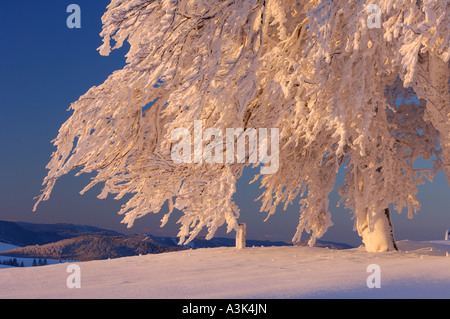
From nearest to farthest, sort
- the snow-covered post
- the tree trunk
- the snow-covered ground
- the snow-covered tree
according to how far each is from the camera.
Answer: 1. the snow-covered ground
2. the snow-covered tree
3. the snow-covered post
4. the tree trunk

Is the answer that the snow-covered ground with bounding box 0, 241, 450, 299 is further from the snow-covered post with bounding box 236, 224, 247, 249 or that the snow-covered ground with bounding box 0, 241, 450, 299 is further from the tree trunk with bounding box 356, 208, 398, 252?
the tree trunk with bounding box 356, 208, 398, 252

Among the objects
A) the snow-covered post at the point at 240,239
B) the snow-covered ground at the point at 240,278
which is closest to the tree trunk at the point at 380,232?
the snow-covered ground at the point at 240,278

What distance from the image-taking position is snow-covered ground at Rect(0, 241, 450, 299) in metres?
5.22

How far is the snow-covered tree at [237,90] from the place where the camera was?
719 centimetres

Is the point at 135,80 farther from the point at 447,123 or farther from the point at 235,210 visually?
the point at 447,123

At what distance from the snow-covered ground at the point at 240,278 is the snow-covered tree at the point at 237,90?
83cm

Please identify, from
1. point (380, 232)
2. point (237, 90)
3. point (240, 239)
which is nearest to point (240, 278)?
point (237, 90)

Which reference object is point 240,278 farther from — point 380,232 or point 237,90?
point 380,232

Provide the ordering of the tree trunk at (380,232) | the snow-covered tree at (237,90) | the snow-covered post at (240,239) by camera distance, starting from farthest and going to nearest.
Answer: the tree trunk at (380,232)
the snow-covered post at (240,239)
the snow-covered tree at (237,90)

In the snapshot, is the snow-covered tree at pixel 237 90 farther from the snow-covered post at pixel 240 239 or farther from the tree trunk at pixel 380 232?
the snow-covered post at pixel 240 239

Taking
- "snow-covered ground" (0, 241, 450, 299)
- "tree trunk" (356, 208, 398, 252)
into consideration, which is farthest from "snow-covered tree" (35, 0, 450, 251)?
"snow-covered ground" (0, 241, 450, 299)

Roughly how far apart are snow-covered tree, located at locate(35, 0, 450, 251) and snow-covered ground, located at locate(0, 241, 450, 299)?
0.83m

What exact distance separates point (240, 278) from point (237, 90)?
3.07 m
